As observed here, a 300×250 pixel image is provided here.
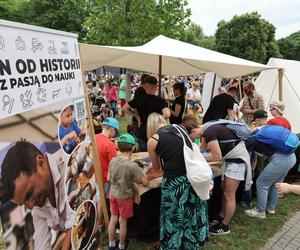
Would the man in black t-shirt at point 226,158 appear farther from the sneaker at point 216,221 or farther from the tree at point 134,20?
the tree at point 134,20

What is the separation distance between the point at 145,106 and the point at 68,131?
258 centimetres

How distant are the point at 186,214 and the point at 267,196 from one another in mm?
2145

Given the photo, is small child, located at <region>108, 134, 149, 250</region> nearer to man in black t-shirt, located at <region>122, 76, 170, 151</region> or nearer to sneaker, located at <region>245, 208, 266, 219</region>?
man in black t-shirt, located at <region>122, 76, 170, 151</region>

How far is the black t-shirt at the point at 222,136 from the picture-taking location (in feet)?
11.9

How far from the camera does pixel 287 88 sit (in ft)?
22.3

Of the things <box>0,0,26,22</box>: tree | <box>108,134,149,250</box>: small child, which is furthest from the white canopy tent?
<box>0,0,26,22</box>: tree

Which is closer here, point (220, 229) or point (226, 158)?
point (226, 158)

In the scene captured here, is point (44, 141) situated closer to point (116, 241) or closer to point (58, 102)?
point (58, 102)

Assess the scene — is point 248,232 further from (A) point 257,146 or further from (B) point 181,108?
(B) point 181,108

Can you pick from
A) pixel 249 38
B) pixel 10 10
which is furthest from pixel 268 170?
pixel 249 38

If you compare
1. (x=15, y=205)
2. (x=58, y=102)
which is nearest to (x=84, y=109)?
(x=58, y=102)

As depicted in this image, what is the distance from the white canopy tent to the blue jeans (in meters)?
2.08

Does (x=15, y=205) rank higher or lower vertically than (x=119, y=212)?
higher

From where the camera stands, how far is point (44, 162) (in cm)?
196
